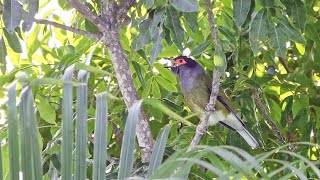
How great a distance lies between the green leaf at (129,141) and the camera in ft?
4.87

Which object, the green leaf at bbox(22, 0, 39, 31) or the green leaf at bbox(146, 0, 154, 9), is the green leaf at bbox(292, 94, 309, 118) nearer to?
the green leaf at bbox(146, 0, 154, 9)

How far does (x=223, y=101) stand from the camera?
4223 mm

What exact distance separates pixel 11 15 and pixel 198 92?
5.92 feet

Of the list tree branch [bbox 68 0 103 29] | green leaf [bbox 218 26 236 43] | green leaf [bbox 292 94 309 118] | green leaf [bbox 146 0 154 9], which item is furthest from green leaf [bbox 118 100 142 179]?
green leaf [bbox 292 94 309 118]

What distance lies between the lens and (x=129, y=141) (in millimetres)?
1515

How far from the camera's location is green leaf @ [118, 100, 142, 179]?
1.48m

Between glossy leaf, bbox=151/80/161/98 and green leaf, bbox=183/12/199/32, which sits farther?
glossy leaf, bbox=151/80/161/98

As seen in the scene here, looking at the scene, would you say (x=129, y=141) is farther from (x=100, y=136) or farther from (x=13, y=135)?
(x=13, y=135)

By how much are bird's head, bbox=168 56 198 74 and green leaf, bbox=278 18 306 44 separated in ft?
4.54

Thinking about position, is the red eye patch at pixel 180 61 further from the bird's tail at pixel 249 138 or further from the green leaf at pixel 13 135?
the green leaf at pixel 13 135

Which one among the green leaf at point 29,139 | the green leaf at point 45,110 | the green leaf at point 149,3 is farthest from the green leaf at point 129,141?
the green leaf at point 45,110

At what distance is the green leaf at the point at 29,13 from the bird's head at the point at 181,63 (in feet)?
5.23

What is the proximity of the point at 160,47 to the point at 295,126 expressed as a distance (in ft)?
3.97

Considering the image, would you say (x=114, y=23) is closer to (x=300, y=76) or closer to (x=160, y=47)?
(x=160, y=47)
